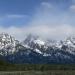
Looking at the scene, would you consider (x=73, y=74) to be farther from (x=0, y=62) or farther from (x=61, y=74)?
(x=0, y=62)

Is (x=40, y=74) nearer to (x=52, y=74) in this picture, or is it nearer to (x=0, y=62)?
(x=52, y=74)

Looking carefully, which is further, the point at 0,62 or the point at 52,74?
the point at 0,62

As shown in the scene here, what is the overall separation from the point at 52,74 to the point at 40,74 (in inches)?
109

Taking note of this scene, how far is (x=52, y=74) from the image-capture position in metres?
75.9

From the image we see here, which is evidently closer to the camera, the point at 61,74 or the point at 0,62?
the point at 61,74

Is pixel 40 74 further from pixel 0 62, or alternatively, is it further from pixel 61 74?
pixel 0 62

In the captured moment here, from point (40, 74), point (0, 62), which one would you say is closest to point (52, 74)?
point (40, 74)

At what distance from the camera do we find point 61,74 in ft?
258

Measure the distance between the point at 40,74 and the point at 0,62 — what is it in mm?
53686

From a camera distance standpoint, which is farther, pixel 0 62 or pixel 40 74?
pixel 0 62

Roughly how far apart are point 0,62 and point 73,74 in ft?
184

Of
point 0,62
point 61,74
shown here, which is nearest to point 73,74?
point 61,74

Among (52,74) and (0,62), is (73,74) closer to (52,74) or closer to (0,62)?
(52,74)

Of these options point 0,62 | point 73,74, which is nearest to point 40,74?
point 73,74
